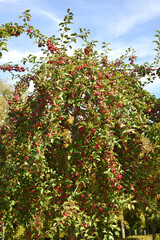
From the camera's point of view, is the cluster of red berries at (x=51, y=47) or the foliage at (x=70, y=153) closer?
the foliage at (x=70, y=153)

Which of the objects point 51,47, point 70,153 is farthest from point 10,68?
point 70,153

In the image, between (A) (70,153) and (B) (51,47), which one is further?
(B) (51,47)

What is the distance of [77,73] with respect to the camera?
5.04 metres

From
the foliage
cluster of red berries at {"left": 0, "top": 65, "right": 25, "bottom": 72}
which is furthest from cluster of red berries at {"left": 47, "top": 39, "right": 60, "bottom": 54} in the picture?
cluster of red berries at {"left": 0, "top": 65, "right": 25, "bottom": 72}

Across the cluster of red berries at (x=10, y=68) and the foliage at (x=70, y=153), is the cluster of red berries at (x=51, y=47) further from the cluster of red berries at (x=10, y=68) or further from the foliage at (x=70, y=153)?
the cluster of red berries at (x=10, y=68)

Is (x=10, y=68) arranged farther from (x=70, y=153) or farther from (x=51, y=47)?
(x=70, y=153)

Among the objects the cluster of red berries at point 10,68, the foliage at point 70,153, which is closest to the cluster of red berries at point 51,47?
the foliage at point 70,153

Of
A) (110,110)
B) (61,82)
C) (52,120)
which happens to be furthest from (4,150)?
(110,110)

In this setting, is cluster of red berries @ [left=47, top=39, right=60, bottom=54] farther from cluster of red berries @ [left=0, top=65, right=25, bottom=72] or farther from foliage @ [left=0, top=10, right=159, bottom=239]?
cluster of red berries @ [left=0, top=65, right=25, bottom=72]

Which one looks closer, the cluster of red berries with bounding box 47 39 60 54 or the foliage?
the foliage

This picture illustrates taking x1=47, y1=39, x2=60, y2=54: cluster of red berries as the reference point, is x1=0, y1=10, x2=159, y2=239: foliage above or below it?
below

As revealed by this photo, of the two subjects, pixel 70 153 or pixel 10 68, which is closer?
pixel 70 153

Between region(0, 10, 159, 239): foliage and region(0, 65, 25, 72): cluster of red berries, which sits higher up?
region(0, 65, 25, 72): cluster of red berries

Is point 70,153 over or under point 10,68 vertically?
under
